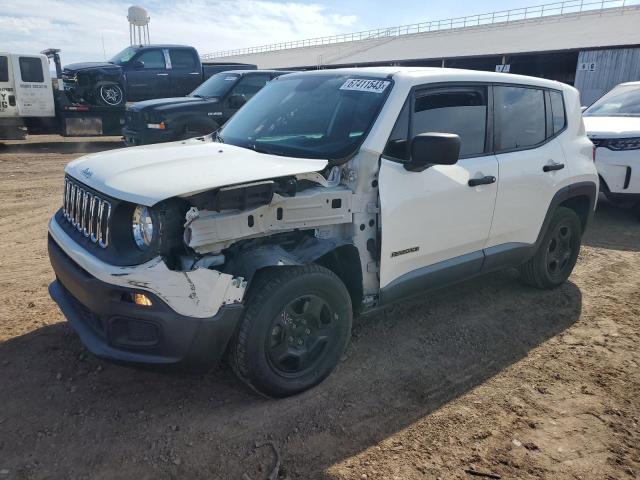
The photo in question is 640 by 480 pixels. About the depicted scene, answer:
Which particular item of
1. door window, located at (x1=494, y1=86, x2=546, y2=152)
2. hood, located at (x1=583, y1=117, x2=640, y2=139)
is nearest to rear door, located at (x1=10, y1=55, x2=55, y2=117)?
hood, located at (x1=583, y1=117, x2=640, y2=139)

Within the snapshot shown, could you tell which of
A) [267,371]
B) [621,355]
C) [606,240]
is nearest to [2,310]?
[267,371]

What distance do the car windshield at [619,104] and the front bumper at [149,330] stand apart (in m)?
7.72

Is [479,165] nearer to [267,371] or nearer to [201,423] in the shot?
[267,371]

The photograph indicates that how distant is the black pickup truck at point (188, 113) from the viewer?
9.64 meters

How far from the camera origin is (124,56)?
13.7 m

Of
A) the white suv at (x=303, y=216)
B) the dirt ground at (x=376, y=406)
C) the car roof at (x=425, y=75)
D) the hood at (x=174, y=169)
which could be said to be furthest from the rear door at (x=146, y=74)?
the hood at (x=174, y=169)

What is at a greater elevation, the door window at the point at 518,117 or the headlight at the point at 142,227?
the door window at the point at 518,117

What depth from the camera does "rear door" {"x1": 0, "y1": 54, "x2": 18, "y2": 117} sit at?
40.3ft

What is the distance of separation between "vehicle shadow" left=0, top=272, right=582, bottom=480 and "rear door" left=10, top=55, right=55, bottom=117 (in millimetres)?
10885

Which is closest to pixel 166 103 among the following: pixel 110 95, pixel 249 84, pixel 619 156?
pixel 249 84

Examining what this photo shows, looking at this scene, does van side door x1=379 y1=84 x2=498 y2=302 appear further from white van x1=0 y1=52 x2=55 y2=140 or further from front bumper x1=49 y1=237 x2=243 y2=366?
white van x1=0 y1=52 x2=55 y2=140

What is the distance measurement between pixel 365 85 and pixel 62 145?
13.0 meters

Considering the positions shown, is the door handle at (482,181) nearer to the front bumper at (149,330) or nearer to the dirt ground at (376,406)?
the dirt ground at (376,406)

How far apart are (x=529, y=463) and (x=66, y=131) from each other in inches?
523
